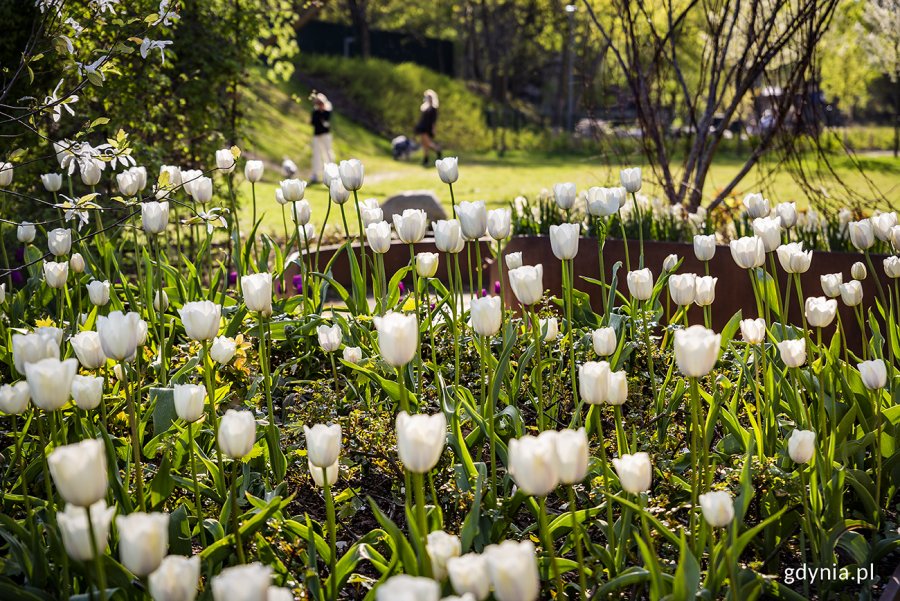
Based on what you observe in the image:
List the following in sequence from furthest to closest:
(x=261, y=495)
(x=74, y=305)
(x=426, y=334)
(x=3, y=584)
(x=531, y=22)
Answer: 1. (x=531, y=22)
2. (x=74, y=305)
3. (x=426, y=334)
4. (x=261, y=495)
5. (x=3, y=584)

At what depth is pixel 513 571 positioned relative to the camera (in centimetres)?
117

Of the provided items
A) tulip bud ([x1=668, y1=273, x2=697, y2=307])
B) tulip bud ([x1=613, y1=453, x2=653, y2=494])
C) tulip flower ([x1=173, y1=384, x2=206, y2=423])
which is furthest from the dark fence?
tulip bud ([x1=613, y1=453, x2=653, y2=494])

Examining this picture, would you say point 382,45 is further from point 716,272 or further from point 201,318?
point 201,318

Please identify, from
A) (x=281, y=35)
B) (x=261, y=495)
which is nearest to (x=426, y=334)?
(x=261, y=495)

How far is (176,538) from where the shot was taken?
213 cm

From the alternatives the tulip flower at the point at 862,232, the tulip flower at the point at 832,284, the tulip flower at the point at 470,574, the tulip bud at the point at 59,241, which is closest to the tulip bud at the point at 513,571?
the tulip flower at the point at 470,574

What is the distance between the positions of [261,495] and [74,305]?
1.82 metres

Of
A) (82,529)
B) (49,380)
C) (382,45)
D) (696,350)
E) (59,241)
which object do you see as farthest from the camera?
(382,45)

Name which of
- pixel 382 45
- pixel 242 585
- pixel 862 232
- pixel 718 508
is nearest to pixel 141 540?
pixel 242 585

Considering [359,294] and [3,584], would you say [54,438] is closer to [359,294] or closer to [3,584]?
[3,584]

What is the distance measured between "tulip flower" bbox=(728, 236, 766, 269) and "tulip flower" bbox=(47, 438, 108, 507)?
1.76m

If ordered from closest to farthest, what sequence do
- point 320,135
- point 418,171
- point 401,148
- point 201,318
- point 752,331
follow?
point 201,318 < point 752,331 < point 320,135 < point 418,171 < point 401,148

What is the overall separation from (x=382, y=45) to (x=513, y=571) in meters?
32.7

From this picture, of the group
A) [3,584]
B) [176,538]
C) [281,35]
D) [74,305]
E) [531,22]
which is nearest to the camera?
[3,584]
